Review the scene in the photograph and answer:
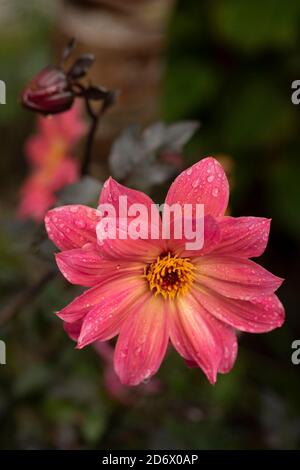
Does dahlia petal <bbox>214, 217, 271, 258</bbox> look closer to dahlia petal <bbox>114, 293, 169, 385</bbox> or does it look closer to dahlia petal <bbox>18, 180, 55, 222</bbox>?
dahlia petal <bbox>114, 293, 169, 385</bbox>

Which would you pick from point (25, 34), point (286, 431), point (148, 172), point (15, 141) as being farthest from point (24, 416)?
point (25, 34)

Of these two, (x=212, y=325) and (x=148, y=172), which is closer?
(x=212, y=325)

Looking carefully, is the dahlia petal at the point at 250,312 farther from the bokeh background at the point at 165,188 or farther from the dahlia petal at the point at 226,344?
the bokeh background at the point at 165,188

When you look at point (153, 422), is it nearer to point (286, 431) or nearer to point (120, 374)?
point (286, 431)

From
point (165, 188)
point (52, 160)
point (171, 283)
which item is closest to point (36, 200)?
point (52, 160)

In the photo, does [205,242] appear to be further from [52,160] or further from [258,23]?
[258,23]
